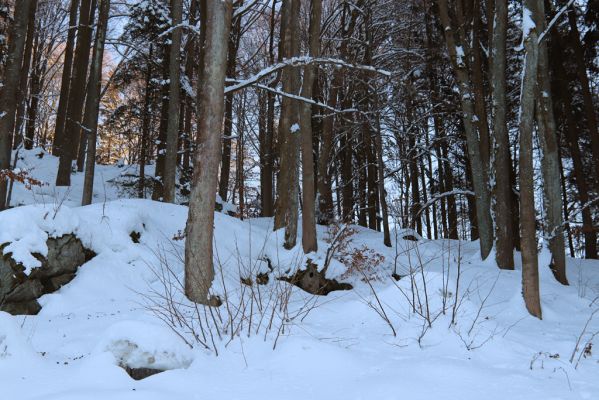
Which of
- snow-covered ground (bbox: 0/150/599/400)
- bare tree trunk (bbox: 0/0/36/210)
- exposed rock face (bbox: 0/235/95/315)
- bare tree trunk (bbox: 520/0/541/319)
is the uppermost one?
bare tree trunk (bbox: 0/0/36/210)

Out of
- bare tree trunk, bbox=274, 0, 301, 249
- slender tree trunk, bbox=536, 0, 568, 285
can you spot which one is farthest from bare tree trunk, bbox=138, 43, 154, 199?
slender tree trunk, bbox=536, 0, 568, 285

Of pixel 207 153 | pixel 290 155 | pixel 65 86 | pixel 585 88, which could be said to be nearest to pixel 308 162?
pixel 290 155

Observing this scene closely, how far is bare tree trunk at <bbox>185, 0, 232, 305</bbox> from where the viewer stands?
18.4ft

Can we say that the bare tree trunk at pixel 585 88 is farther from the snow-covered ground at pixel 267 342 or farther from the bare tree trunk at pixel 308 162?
the bare tree trunk at pixel 308 162

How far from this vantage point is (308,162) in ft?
27.9

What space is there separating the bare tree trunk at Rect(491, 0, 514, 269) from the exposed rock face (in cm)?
741

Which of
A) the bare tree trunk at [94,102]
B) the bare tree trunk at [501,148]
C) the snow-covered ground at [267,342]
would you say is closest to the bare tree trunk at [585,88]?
the bare tree trunk at [501,148]

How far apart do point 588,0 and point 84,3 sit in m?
15.2

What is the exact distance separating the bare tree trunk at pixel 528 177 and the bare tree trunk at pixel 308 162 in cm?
369

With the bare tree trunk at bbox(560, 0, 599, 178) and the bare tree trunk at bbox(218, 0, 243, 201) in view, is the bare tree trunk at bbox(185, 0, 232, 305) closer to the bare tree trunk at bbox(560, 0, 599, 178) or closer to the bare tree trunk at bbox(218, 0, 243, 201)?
the bare tree trunk at bbox(218, 0, 243, 201)

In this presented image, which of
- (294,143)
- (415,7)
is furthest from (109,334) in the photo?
(415,7)

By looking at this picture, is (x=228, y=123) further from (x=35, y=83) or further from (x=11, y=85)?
(x=11, y=85)

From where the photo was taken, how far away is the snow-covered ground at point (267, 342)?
9.84 feet

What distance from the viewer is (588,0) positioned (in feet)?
38.7
